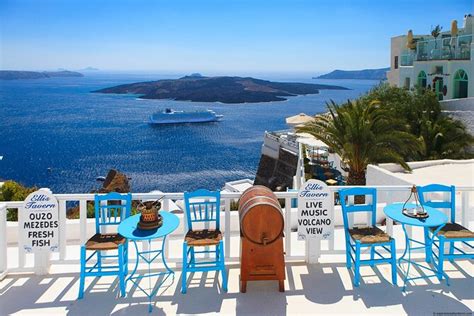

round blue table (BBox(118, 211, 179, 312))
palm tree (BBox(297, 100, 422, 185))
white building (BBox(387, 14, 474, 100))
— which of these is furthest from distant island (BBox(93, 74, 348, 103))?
round blue table (BBox(118, 211, 179, 312))

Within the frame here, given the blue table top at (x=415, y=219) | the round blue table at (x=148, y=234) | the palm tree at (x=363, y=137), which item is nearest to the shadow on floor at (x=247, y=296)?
the round blue table at (x=148, y=234)

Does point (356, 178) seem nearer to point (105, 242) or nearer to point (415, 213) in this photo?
point (415, 213)

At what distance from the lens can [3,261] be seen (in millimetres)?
4828

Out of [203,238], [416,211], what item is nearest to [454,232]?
[416,211]

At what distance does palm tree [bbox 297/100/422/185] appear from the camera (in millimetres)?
13914

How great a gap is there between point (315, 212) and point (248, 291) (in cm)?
116

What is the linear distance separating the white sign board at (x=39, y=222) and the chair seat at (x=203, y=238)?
4.77ft

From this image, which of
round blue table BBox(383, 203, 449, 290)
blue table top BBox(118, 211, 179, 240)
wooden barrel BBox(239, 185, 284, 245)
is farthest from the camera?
round blue table BBox(383, 203, 449, 290)

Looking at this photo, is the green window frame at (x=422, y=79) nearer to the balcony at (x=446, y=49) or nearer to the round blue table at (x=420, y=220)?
the balcony at (x=446, y=49)

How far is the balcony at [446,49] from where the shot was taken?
76.0 feet

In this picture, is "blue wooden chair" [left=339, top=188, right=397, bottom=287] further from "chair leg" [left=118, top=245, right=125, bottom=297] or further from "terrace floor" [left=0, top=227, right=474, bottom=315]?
"chair leg" [left=118, top=245, right=125, bottom=297]

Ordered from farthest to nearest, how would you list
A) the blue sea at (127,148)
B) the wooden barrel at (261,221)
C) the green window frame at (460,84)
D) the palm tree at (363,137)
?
the blue sea at (127,148) < the green window frame at (460,84) < the palm tree at (363,137) < the wooden barrel at (261,221)

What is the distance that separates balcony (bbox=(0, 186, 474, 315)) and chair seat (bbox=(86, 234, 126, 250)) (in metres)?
0.46

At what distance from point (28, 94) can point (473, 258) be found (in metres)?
176
